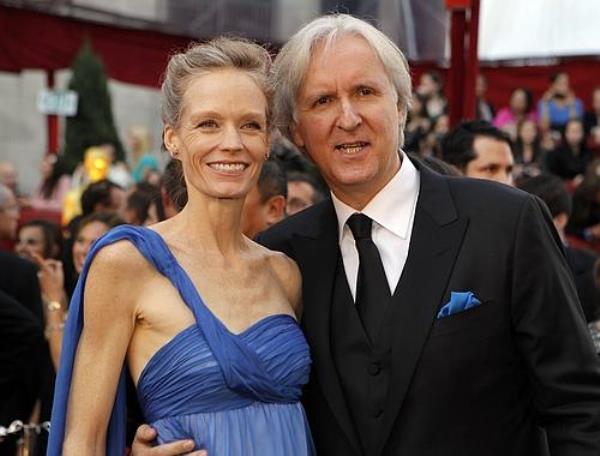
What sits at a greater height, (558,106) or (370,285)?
(558,106)

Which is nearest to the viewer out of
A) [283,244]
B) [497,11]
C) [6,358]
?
[283,244]

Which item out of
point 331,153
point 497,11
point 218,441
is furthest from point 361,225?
point 497,11

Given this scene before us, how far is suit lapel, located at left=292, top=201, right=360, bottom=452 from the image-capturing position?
346 centimetres

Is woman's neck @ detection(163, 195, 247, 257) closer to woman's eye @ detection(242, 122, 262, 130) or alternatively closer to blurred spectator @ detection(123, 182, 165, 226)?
woman's eye @ detection(242, 122, 262, 130)

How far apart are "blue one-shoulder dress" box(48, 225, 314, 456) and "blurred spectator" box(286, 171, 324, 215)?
11.3 feet

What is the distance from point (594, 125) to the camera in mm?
13023

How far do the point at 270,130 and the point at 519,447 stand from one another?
114 centimetres

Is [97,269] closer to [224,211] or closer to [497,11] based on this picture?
[224,211]

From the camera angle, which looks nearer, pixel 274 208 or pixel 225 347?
pixel 225 347

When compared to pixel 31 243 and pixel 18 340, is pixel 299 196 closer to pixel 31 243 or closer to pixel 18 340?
pixel 31 243

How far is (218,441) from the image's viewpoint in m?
3.34

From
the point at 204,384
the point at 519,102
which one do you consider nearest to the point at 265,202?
the point at 204,384

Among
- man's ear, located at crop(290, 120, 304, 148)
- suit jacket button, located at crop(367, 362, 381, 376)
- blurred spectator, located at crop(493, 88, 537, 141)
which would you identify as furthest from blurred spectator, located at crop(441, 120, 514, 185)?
blurred spectator, located at crop(493, 88, 537, 141)

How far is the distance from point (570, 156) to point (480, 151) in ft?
20.5
